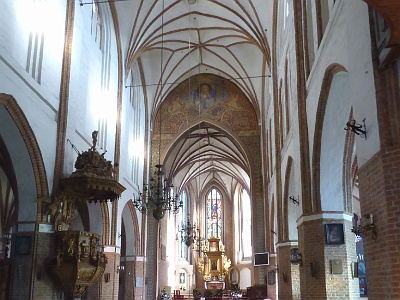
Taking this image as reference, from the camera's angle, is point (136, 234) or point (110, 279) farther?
point (136, 234)

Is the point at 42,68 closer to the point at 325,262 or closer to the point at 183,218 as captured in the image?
the point at 325,262

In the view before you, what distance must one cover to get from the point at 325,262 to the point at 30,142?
323 inches

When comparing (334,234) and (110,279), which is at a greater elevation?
(334,234)

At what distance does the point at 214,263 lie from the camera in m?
43.2

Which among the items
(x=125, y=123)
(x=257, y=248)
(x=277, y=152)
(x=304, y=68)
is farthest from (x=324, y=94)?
(x=257, y=248)

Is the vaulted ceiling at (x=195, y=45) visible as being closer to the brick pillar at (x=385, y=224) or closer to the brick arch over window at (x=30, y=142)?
the brick arch over window at (x=30, y=142)

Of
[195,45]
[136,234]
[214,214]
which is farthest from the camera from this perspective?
[214,214]

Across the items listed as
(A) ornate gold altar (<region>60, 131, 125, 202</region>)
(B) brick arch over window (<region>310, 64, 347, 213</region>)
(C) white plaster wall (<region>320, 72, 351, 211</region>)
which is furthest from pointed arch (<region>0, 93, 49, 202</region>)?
(C) white plaster wall (<region>320, 72, 351, 211</region>)

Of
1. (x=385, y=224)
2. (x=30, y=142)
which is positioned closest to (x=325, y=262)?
(x=385, y=224)

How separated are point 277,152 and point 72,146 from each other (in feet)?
29.3

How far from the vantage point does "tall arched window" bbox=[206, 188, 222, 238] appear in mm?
47750

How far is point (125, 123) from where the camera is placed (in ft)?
73.4

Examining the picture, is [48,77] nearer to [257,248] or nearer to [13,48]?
[13,48]

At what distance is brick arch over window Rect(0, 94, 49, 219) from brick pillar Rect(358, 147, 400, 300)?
8617 mm
